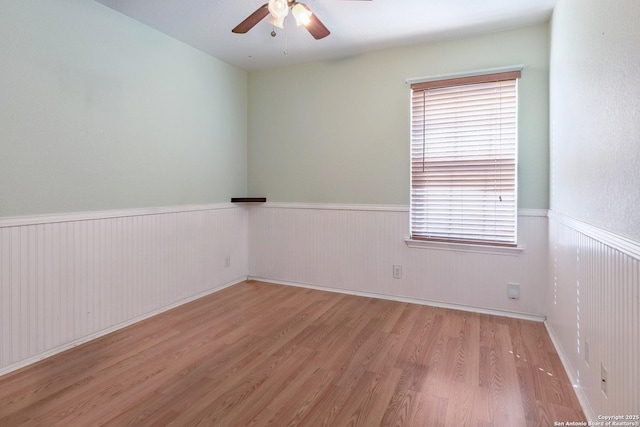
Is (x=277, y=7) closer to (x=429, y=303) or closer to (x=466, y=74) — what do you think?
(x=466, y=74)

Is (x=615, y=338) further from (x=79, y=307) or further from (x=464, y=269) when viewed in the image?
(x=79, y=307)

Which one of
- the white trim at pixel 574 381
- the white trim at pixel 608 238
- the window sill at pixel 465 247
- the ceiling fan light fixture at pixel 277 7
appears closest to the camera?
the white trim at pixel 608 238

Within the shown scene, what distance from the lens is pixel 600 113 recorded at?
151cm

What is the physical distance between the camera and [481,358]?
2271mm

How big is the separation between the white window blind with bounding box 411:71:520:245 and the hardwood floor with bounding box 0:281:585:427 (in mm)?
825

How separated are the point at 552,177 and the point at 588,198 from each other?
117 cm

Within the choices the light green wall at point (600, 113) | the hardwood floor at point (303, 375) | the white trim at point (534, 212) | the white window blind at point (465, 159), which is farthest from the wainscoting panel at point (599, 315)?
the white window blind at point (465, 159)

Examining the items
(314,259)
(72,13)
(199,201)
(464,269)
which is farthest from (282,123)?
(464,269)

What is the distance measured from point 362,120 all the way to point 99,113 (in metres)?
2.41

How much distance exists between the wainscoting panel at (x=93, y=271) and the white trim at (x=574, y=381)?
320cm

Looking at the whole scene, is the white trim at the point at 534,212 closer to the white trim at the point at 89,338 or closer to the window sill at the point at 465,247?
the window sill at the point at 465,247

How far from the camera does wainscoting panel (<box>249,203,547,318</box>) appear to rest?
2.97 metres

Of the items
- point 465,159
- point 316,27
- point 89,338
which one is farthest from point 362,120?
point 89,338

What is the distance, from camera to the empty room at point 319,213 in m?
1.70
